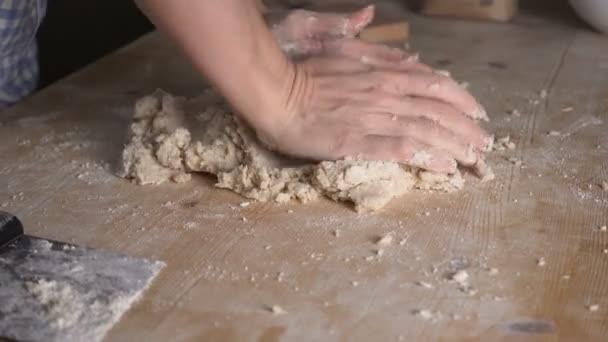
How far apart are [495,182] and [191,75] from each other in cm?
66


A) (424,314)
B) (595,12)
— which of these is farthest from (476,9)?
(424,314)

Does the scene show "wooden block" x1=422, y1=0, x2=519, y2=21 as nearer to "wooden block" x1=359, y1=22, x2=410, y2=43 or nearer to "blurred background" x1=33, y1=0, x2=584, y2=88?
"blurred background" x1=33, y1=0, x2=584, y2=88

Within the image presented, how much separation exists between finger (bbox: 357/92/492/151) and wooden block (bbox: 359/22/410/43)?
0.53 m

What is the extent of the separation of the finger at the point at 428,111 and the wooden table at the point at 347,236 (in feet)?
0.22

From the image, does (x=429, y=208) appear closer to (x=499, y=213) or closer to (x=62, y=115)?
(x=499, y=213)

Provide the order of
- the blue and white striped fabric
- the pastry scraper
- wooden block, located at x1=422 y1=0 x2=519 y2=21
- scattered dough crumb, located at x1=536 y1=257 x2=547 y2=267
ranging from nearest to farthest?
the pastry scraper, scattered dough crumb, located at x1=536 y1=257 x2=547 y2=267, the blue and white striped fabric, wooden block, located at x1=422 y1=0 x2=519 y2=21

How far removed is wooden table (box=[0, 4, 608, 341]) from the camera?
78 centimetres

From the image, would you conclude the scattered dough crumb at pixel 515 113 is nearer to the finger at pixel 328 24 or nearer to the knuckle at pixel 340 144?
the finger at pixel 328 24

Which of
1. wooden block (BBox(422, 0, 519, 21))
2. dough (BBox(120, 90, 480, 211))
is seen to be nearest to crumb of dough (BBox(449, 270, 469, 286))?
dough (BBox(120, 90, 480, 211))

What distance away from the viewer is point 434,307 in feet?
2.62

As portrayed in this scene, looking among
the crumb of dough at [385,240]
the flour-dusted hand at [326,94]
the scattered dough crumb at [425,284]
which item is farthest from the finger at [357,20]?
the scattered dough crumb at [425,284]

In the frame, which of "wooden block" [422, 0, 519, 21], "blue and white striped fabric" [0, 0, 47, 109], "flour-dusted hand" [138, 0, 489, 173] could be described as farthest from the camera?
"wooden block" [422, 0, 519, 21]

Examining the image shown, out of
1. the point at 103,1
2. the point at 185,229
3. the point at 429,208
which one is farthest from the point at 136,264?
the point at 103,1

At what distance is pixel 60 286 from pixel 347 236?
32 cm
